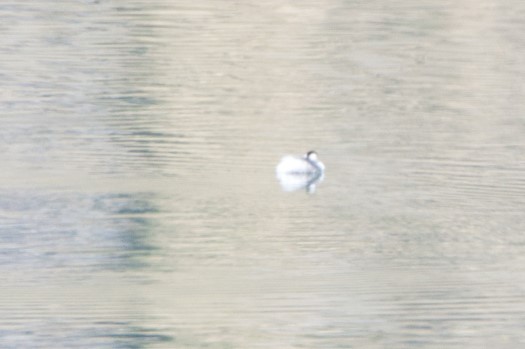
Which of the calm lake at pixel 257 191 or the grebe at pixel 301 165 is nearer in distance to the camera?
the calm lake at pixel 257 191

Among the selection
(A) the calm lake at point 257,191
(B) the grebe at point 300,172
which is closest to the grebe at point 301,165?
(B) the grebe at point 300,172

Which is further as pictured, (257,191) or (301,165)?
(301,165)

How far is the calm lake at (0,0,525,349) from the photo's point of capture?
352 inches

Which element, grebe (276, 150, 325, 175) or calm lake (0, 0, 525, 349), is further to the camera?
grebe (276, 150, 325, 175)

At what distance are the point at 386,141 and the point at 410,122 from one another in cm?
109

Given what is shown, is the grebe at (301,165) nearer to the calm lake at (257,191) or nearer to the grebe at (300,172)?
the grebe at (300,172)

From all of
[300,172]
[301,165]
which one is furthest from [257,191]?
[301,165]

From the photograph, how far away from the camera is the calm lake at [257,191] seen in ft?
29.3

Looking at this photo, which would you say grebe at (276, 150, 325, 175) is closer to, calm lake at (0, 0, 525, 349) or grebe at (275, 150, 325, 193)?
grebe at (275, 150, 325, 193)

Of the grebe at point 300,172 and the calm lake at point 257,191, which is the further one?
the grebe at point 300,172

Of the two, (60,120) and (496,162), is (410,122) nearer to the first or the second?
(496,162)

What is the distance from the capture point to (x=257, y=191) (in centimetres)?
1169

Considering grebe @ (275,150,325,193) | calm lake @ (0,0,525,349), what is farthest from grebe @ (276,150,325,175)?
calm lake @ (0,0,525,349)

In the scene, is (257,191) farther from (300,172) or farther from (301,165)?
(301,165)
